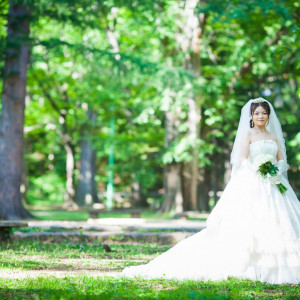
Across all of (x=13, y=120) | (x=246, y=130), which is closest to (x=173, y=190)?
(x=13, y=120)

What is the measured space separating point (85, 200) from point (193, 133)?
14.1 metres

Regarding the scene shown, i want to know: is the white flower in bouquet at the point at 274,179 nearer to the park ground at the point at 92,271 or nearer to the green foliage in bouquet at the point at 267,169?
the green foliage in bouquet at the point at 267,169

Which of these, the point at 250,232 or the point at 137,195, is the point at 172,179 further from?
the point at 250,232

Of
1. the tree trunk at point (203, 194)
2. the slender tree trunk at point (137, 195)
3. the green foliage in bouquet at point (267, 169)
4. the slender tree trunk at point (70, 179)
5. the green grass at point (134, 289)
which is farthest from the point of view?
the slender tree trunk at point (137, 195)

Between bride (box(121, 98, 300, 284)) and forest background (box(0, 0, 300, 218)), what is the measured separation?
519cm

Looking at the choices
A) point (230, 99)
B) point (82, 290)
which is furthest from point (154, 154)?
point (82, 290)

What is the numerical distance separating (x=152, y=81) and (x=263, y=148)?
42.6ft

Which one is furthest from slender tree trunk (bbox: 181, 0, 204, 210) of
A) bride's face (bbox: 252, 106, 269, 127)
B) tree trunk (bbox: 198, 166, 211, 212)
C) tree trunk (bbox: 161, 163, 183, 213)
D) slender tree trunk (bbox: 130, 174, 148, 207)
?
bride's face (bbox: 252, 106, 269, 127)

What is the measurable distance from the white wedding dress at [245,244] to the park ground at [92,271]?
313 mm

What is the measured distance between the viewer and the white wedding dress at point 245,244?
7.24m

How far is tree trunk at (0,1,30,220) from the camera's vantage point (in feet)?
61.6

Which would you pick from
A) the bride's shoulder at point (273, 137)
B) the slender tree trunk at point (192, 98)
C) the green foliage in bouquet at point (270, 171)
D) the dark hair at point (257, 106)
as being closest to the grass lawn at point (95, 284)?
the green foliage in bouquet at point (270, 171)

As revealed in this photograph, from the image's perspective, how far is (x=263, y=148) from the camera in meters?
8.09

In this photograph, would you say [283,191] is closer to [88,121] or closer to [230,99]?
[230,99]
